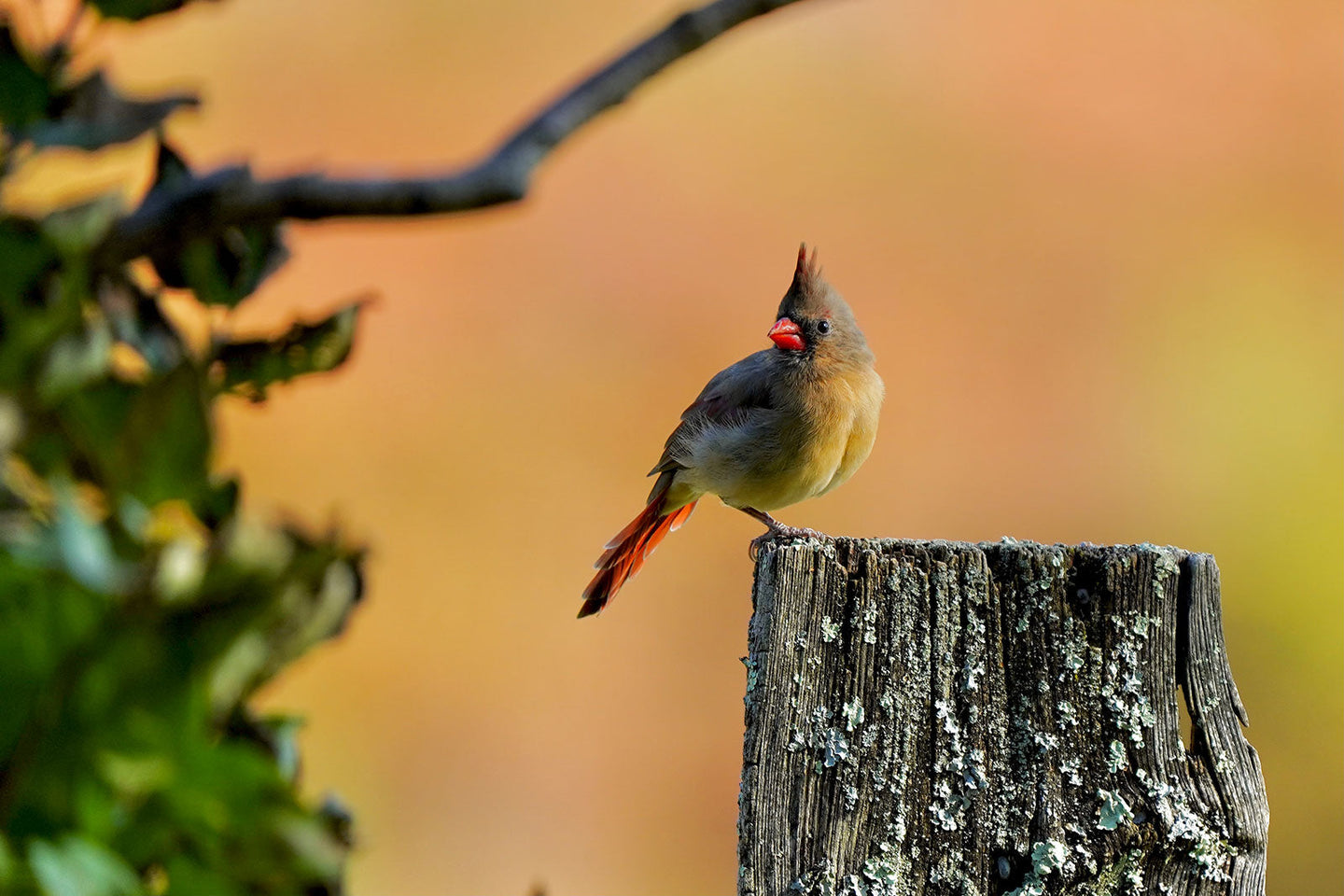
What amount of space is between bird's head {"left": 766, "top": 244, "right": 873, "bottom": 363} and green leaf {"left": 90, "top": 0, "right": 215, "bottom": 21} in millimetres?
2614

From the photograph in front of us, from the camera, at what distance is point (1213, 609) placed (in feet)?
4.90

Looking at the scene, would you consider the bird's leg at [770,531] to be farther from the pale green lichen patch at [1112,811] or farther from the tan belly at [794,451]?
the pale green lichen patch at [1112,811]

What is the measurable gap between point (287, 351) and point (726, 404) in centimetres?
275

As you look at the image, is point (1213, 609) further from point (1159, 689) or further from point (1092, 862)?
point (1092, 862)

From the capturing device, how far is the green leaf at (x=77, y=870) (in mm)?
596

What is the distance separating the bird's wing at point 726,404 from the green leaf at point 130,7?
2599mm

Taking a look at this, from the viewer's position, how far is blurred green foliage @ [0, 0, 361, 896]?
59 cm

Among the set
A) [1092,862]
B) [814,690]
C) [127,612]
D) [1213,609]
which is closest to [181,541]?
[127,612]

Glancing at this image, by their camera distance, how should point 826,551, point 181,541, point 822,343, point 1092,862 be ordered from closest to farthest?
point 181,541, point 1092,862, point 826,551, point 822,343

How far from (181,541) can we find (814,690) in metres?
1.03

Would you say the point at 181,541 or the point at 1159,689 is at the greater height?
the point at 1159,689

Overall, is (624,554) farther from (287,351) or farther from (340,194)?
(340,194)

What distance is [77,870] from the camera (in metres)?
0.62

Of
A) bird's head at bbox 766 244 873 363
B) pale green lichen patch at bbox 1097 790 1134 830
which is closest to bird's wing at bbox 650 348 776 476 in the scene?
bird's head at bbox 766 244 873 363
